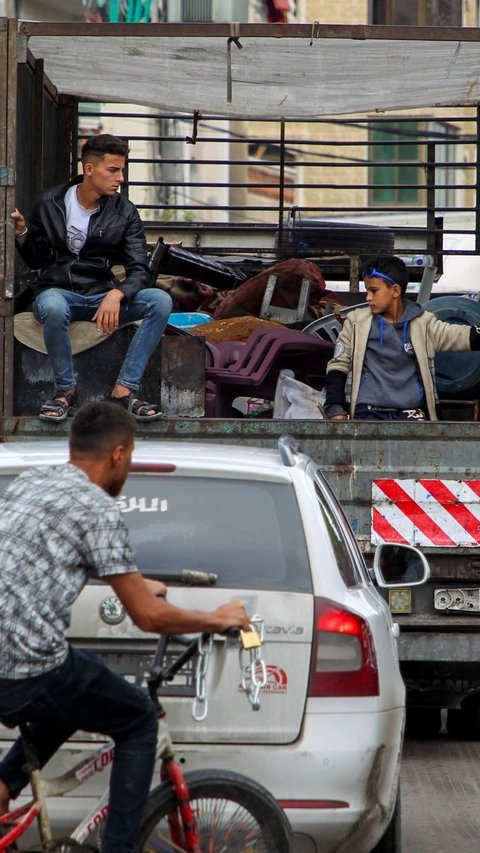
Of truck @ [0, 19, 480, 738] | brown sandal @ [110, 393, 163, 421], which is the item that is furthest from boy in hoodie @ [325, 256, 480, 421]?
brown sandal @ [110, 393, 163, 421]

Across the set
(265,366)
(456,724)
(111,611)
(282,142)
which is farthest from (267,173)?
(111,611)

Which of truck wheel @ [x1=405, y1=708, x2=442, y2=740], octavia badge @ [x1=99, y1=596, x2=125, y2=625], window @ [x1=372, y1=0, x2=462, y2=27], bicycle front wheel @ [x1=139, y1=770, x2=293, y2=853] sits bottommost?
truck wheel @ [x1=405, y1=708, x2=442, y2=740]

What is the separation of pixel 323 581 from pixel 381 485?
105 inches

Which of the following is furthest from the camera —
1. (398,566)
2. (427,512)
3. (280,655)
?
(427,512)

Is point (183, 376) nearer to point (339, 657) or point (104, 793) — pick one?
point (339, 657)

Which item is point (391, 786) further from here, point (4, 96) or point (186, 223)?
point (186, 223)

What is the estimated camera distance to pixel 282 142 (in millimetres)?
12289

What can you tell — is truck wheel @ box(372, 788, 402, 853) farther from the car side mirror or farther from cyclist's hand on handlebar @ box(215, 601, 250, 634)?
cyclist's hand on handlebar @ box(215, 601, 250, 634)

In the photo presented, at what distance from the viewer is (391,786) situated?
479 cm

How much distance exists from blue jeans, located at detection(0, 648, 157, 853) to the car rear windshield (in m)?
0.60

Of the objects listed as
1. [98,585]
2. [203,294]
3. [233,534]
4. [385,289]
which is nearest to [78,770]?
[98,585]

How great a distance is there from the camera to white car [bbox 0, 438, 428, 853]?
4.61 meters

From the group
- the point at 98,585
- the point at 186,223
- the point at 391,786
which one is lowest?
the point at 391,786

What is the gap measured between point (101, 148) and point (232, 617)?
4.92 meters
